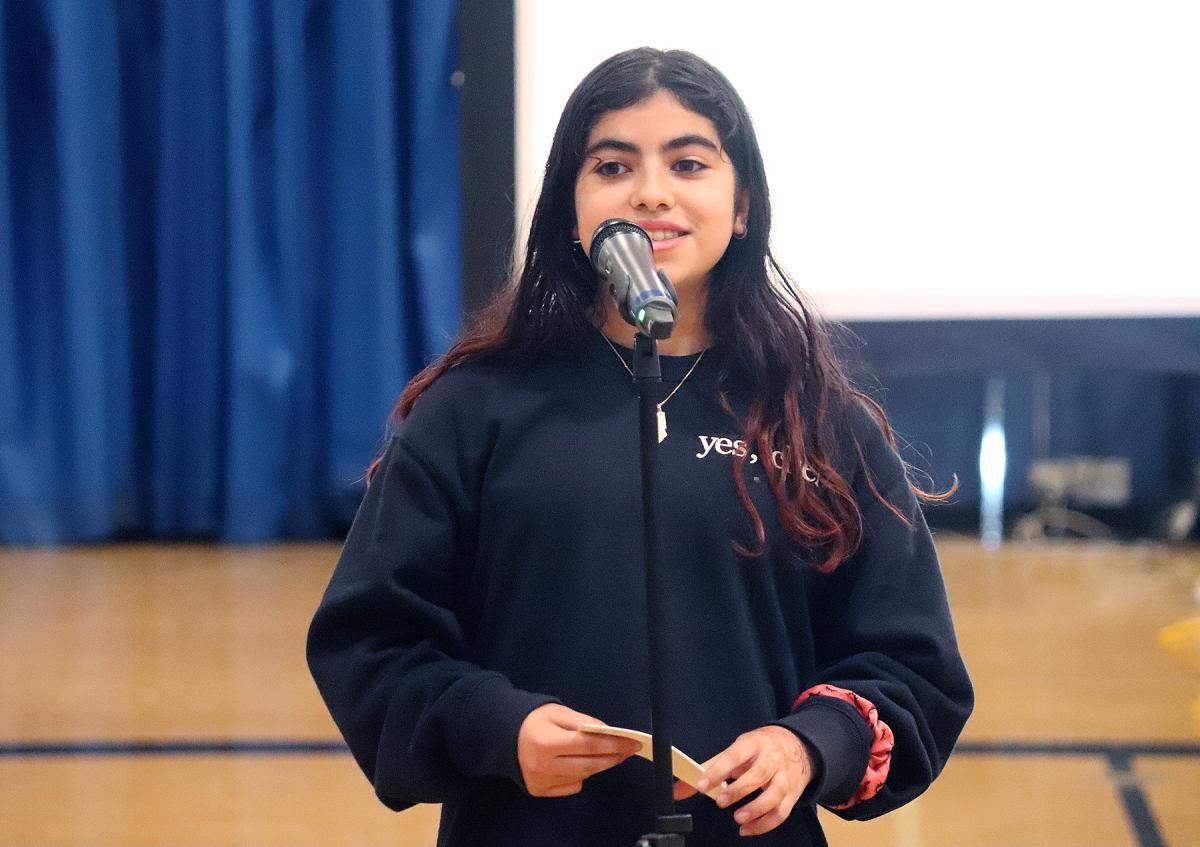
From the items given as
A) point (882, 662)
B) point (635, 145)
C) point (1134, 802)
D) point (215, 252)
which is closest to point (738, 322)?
point (635, 145)

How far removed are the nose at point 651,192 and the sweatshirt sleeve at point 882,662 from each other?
0.20 metres

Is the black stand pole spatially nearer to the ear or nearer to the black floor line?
the ear

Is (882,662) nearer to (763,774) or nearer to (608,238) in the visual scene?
(763,774)

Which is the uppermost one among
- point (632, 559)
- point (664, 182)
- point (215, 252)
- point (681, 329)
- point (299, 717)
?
point (664, 182)

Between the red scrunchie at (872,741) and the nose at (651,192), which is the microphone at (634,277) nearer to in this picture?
the nose at (651,192)

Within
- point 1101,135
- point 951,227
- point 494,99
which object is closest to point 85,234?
point 494,99

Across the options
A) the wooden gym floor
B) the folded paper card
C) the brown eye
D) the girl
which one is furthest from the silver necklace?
the wooden gym floor

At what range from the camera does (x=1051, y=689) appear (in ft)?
7.33

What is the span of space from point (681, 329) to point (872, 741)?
0.31 meters

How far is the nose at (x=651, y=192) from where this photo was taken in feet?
3.05

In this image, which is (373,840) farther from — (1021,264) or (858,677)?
(1021,264)

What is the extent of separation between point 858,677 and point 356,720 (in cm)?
32

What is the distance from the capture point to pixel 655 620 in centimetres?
78

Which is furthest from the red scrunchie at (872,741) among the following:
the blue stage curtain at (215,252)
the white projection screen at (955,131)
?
the blue stage curtain at (215,252)
